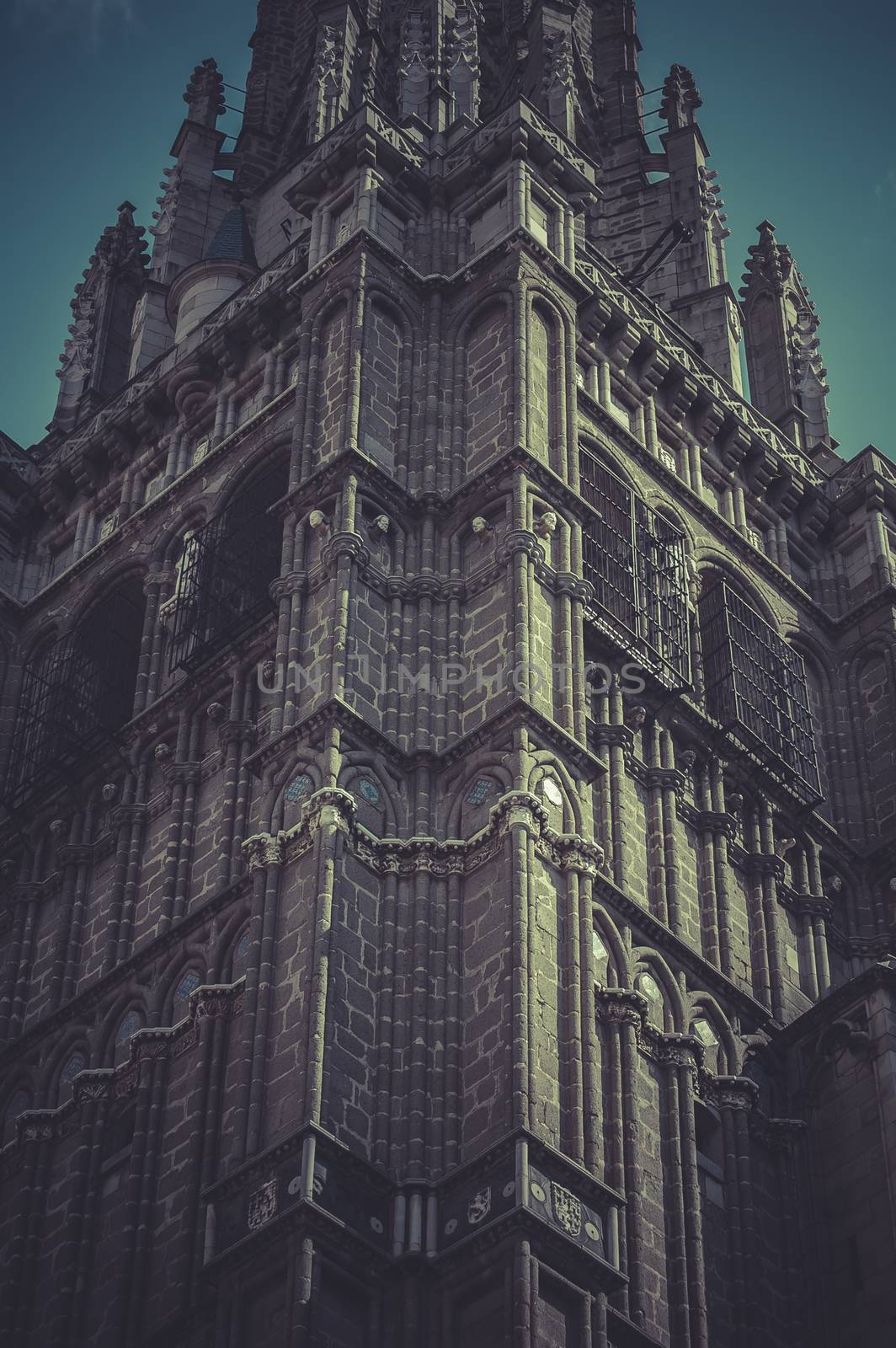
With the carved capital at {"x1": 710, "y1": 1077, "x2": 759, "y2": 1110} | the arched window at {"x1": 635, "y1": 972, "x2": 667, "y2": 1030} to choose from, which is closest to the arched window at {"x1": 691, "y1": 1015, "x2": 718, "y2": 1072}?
the carved capital at {"x1": 710, "y1": 1077, "x2": 759, "y2": 1110}

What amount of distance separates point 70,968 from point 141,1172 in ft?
23.0

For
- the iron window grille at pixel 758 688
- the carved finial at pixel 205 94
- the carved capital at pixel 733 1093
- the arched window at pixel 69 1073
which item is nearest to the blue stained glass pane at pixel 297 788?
the arched window at pixel 69 1073

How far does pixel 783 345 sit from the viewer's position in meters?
71.2

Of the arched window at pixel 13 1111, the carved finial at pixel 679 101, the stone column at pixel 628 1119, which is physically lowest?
the stone column at pixel 628 1119

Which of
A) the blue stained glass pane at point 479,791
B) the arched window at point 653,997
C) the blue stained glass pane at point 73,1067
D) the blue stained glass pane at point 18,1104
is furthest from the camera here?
the blue stained glass pane at point 18,1104

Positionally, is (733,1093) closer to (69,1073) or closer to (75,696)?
(69,1073)

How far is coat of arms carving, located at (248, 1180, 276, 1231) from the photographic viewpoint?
3969 cm

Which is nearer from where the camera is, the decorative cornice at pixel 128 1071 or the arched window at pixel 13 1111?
the decorative cornice at pixel 128 1071

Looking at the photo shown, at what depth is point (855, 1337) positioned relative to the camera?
147 feet

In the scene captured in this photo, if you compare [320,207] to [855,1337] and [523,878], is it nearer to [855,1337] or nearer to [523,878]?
[523,878]

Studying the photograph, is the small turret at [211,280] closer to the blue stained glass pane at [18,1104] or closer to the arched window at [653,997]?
the blue stained glass pane at [18,1104]

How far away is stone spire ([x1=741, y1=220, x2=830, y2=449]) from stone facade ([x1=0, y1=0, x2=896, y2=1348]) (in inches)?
8.0

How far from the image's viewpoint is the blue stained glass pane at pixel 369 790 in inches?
1811

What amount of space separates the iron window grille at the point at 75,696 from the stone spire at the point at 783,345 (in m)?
17.2
